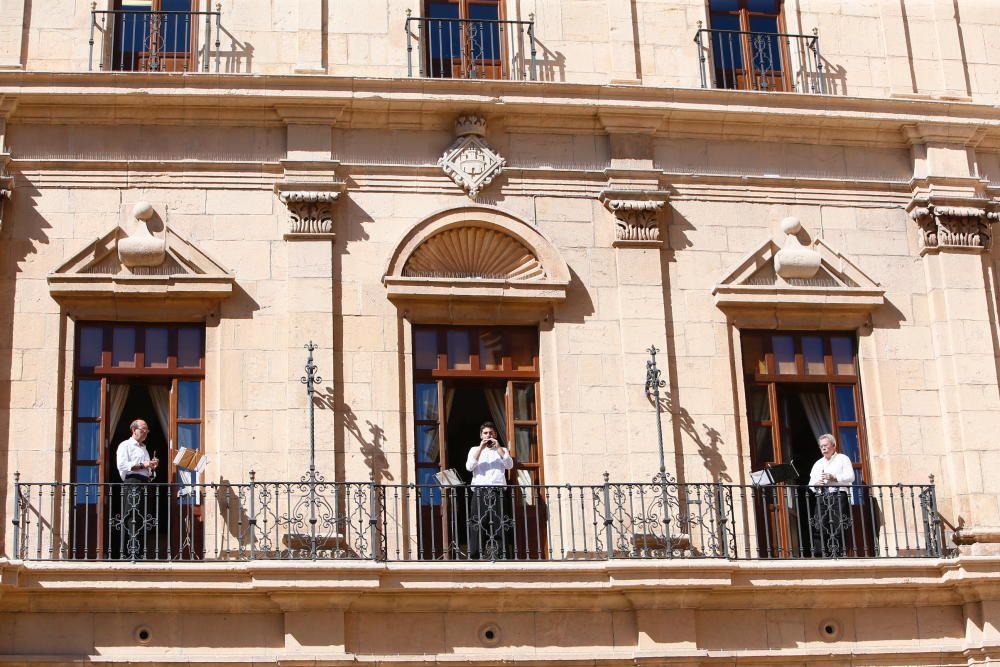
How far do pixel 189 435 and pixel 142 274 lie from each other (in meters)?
1.61

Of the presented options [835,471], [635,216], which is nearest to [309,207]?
[635,216]

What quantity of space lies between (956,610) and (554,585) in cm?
390

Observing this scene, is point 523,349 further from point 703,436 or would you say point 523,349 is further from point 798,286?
point 798,286

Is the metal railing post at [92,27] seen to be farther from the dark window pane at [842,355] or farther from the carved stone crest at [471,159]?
the dark window pane at [842,355]

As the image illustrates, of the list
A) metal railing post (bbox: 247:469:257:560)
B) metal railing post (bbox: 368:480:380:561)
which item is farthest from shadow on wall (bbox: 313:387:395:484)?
metal railing post (bbox: 247:469:257:560)

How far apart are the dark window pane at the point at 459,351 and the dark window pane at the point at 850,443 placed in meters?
3.77

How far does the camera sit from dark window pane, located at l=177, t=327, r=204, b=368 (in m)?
17.0

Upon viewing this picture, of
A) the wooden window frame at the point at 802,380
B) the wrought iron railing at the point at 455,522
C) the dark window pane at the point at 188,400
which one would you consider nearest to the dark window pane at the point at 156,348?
the dark window pane at the point at 188,400

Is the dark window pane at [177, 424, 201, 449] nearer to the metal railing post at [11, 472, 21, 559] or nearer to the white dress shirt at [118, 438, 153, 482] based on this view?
the white dress shirt at [118, 438, 153, 482]

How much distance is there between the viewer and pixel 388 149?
17.8 m

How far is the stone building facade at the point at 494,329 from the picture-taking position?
16.2 metres

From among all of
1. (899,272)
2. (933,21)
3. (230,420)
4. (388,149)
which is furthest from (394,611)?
(933,21)

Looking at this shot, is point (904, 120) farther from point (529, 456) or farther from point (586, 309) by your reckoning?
point (529, 456)

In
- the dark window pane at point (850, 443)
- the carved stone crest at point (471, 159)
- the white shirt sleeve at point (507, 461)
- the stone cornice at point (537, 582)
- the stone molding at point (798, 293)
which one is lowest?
the stone cornice at point (537, 582)
